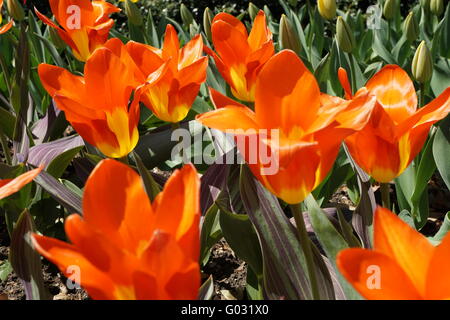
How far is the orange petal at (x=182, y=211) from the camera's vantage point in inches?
27.7

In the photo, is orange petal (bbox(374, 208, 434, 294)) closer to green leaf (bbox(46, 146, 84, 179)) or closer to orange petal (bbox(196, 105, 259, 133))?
orange petal (bbox(196, 105, 259, 133))

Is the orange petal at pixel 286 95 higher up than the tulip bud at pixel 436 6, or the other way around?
the tulip bud at pixel 436 6

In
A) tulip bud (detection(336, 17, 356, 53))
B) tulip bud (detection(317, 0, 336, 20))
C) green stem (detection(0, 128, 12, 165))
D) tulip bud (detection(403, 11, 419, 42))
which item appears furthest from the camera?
tulip bud (detection(403, 11, 419, 42))

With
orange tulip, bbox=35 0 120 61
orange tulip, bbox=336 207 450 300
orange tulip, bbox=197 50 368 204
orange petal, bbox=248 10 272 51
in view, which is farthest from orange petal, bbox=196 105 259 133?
orange tulip, bbox=35 0 120 61

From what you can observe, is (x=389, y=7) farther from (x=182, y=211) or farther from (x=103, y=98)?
(x=182, y=211)

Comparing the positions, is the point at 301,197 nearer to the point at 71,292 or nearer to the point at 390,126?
the point at 390,126

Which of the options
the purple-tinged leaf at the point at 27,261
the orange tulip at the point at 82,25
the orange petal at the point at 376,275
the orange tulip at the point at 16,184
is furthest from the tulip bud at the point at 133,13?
the orange petal at the point at 376,275

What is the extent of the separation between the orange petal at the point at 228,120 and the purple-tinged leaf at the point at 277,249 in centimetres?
24

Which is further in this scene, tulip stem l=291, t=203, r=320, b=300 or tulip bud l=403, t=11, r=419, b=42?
tulip bud l=403, t=11, r=419, b=42

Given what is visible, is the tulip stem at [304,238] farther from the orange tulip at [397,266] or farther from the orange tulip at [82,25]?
the orange tulip at [82,25]

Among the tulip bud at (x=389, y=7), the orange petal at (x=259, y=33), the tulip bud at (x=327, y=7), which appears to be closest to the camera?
the orange petal at (x=259, y=33)

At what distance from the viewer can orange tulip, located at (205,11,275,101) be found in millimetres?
1352

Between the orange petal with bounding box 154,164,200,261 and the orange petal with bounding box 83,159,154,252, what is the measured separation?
3 cm
